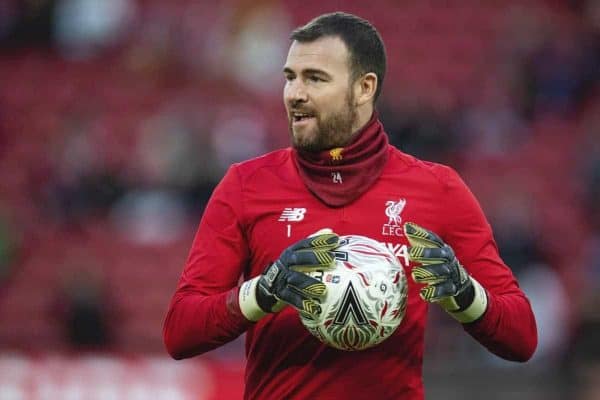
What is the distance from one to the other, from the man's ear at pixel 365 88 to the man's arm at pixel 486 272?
39cm

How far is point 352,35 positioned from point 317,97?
27 cm

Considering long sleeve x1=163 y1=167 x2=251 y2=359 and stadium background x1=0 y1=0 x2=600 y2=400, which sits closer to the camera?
long sleeve x1=163 y1=167 x2=251 y2=359

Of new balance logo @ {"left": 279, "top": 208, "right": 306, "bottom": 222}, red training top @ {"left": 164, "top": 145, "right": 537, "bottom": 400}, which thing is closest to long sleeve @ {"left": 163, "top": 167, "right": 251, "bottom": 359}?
red training top @ {"left": 164, "top": 145, "right": 537, "bottom": 400}

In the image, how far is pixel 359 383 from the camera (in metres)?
4.05

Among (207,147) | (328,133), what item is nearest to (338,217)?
(328,133)

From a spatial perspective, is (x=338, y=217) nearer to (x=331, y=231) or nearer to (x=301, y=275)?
(x=331, y=231)

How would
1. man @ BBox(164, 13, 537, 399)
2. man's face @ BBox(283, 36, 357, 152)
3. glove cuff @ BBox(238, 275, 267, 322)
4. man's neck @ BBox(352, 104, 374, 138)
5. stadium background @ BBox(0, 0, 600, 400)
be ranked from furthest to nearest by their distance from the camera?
stadium background @ BBox(0, 0, 600, 400) → man's neck @ BBox(352, 104, 374, 138) → man's face @ BBox(283, 36, 357, 152) → man @ BBox(164, 13, 537, 399) → glove cuff @ BBox(238, 275, 267, 322)

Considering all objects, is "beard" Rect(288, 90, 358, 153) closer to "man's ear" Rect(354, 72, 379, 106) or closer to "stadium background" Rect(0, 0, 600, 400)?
"man's ear" Rect(354, 72, 379, 106)

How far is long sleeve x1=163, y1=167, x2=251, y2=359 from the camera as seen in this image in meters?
4.01

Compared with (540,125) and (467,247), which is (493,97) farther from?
(467,247)

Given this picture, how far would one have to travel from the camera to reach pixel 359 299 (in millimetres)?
3842

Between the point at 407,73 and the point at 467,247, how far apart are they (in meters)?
11.6

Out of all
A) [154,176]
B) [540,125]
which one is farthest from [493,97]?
[154,176]

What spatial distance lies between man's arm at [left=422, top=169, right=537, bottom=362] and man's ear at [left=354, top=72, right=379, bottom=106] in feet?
1.28
